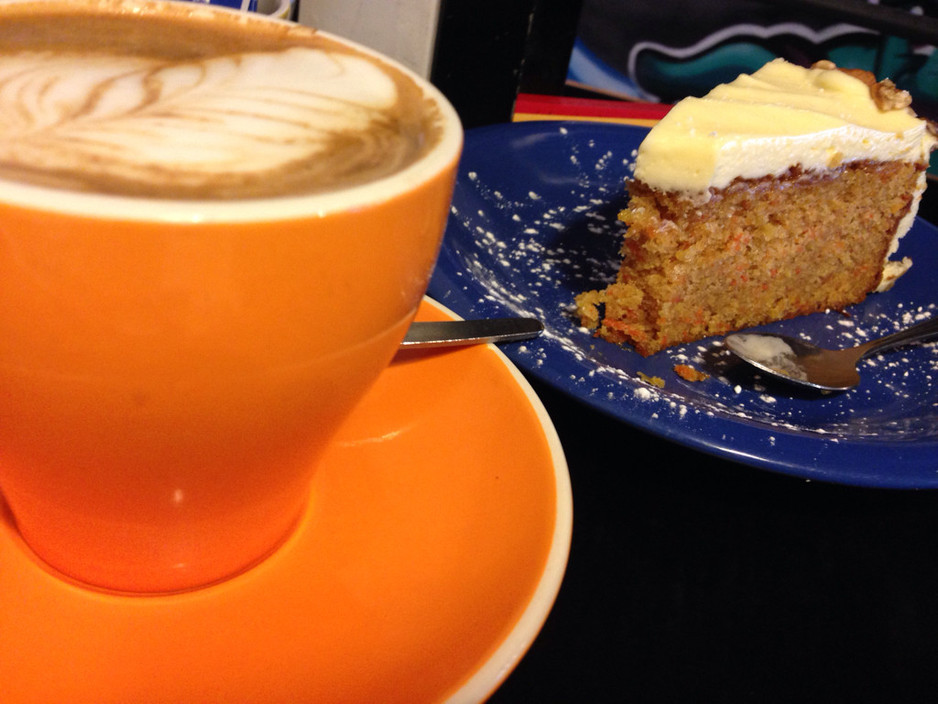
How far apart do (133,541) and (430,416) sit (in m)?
0.21

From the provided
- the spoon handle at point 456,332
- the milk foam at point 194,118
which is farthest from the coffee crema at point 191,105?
the spoon handle at point 456,332

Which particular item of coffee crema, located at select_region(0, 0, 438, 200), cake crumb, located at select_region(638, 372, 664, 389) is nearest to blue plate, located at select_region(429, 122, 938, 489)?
cake crumb, located at select_region(638, 372, 664, 389)

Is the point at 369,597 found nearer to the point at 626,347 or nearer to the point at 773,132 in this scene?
the point at 626,347

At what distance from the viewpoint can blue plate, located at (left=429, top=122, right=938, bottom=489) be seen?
0.71 meters

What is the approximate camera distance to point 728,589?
58cm

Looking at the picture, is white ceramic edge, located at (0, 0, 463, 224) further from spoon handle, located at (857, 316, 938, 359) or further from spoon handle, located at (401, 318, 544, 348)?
spoon handle, located at (857, 316, 938, 359)

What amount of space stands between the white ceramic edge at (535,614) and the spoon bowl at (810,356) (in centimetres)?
55

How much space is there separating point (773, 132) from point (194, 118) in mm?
927

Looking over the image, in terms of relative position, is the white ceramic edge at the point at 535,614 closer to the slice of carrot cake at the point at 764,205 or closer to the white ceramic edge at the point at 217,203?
the white ceramic edge at the point at 217,203

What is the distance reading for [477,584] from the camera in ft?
1.40

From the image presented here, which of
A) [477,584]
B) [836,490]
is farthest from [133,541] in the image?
[836,490]

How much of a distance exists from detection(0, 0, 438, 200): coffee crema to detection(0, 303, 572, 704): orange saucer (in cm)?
21

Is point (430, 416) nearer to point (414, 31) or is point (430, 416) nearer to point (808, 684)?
point (808, 684)

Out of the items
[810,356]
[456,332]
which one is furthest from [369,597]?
[810,356]
